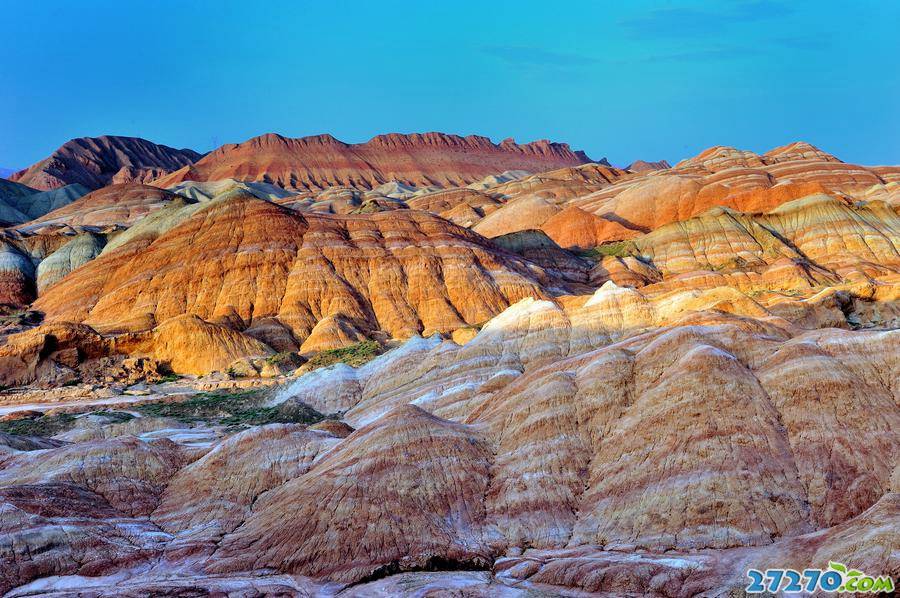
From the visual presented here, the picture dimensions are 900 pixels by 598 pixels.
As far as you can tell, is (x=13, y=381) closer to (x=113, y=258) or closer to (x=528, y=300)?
(x=113, y=258)

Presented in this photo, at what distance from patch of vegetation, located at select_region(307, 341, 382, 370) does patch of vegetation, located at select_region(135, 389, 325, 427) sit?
7.98 meters

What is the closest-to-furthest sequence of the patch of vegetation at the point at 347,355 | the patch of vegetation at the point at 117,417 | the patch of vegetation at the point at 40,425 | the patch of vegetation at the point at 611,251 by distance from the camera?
1. the patch of vegetation at the point at 117,417
2. the patch of vegetation at the point at 40,425
3. the patch of vegetation at the point at 347,355
4. the patch of vegetation at the point at 611,251

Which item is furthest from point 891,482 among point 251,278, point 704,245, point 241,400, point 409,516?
point 704,245

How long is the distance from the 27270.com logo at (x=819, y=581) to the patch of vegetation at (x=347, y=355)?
46451mm

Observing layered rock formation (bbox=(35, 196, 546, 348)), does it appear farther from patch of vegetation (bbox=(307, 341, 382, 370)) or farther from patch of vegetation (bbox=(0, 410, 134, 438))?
patch of vegetation (bbox=(0, 410, 134, 438))

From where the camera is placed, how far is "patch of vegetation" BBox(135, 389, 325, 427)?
47344 millimetres

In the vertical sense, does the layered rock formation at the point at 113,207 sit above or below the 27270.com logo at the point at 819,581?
above

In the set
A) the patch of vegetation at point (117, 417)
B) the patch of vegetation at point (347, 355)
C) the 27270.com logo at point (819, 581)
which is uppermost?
the patch of vegetation at point (347, 355)

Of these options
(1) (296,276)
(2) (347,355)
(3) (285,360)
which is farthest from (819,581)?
(1) (296,276)

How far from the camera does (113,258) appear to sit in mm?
95562

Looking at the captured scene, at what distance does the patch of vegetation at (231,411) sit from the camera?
1864 inches

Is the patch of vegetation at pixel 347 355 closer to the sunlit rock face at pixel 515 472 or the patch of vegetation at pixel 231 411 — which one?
the patch of vegetation at pixel 231 411

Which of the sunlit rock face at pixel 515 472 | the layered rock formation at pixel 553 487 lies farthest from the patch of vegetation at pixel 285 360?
the layered rock formation at pixel 553 487

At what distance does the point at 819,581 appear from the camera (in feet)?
51.3
